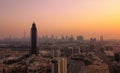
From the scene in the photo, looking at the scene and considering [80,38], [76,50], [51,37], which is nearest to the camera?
[76,50]

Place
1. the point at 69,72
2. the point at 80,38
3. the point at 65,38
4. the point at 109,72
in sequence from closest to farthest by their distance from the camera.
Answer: the point at 69,72 < the point at 109,72 < the point at 80,38 < the point at 65,38

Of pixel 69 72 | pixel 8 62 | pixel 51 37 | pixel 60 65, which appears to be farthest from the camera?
pixel 51 37

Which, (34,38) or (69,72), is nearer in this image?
(69,72)

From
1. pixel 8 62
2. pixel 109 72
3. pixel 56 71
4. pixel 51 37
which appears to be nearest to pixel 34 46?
pixel 8 62

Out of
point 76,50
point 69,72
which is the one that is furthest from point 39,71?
point 76,50

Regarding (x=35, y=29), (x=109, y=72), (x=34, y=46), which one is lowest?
(x=109, y=72)

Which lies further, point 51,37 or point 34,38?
point 51,37

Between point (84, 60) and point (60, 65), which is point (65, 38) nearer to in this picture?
point (84, 60)

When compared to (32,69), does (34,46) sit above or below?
above

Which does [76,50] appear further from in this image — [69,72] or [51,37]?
[51,37]
